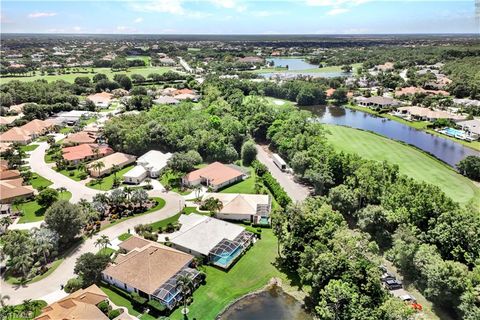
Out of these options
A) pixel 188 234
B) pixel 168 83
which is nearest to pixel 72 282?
pixel 188 234

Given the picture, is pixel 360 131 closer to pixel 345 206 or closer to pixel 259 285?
pixel 345 206

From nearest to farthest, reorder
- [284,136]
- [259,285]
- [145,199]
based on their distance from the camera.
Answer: [259,285]
[145,199]
[284,136]

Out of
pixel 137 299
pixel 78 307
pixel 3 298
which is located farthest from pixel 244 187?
pixel 3 298

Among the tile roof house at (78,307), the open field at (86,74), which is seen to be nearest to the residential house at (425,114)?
the tile roof house at (78,307)

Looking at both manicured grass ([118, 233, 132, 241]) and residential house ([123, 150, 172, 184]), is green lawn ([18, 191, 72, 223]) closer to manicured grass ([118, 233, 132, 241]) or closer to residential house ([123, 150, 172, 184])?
residential house ([123, 150, 172, 184])

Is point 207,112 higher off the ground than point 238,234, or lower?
higher

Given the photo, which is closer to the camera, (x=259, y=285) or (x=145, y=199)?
(x=259, y=285)
